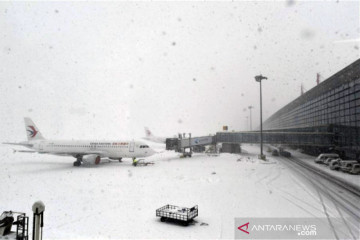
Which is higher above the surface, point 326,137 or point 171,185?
point 326,137

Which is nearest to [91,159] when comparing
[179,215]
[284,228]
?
[179,215]

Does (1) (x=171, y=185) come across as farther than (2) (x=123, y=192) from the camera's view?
Yes

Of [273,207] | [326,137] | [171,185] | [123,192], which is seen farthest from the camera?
[326,137]

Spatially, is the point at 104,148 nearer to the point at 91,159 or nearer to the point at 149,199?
the point at 91,159

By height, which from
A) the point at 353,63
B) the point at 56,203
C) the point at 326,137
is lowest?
the point at 56,203

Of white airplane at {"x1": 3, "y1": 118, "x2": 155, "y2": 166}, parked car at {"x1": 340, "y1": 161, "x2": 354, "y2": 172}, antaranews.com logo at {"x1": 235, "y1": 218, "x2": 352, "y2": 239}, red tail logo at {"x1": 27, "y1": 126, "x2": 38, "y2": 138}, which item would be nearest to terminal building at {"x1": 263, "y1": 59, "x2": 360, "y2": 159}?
parked car at {"x1": 340, "y1": 161, "x2": 354, "y2": 172}

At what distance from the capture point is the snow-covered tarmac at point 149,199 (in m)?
15.3

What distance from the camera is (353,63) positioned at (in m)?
39.1

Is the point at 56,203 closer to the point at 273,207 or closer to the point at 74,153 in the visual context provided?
the point at 273,207

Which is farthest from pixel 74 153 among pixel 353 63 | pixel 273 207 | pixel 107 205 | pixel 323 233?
pixel 353 63

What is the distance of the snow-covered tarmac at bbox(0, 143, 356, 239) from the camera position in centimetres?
1530

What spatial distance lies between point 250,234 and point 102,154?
1358 inches

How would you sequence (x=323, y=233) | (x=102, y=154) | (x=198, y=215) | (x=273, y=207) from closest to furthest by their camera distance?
(x=323, y=233) < (x=198, y=215) < (x=273, y=207) < (x=102, y=154)

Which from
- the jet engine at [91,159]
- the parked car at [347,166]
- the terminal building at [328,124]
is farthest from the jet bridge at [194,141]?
the parked car at [347,166]
